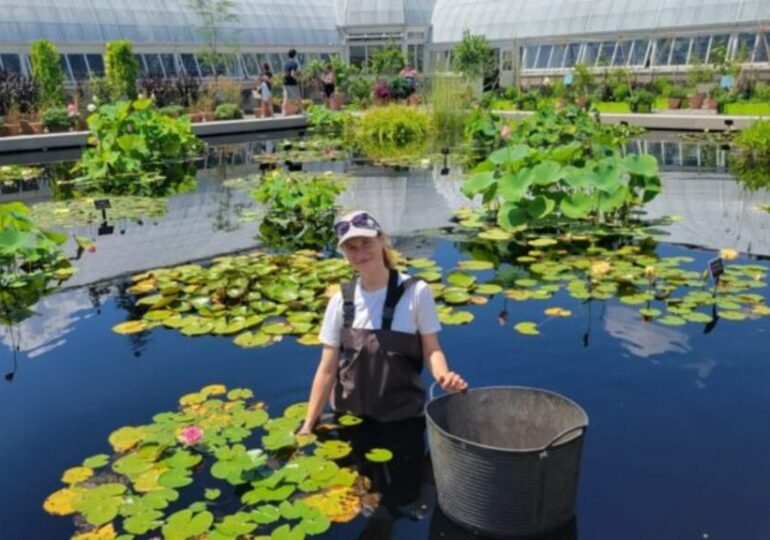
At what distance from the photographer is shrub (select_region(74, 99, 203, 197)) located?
35.6ft

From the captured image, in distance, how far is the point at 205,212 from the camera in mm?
9000

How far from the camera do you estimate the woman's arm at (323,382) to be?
10.8 ft

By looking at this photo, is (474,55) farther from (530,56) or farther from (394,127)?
(394,127)

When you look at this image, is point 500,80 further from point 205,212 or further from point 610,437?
point 610,437

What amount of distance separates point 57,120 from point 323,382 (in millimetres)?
15306

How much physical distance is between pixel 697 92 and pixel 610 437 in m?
20.0

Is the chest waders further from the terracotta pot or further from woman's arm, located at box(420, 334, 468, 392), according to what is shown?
the terracotta pot

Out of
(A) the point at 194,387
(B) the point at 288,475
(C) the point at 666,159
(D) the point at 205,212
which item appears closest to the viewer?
(B) the point at 288,475

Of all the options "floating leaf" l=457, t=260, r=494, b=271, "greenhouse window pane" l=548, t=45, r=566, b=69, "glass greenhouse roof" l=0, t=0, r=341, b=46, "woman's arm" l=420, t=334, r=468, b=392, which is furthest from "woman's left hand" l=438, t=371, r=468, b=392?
"greenhouse window pane" l=548, t=45, r=566, b=69

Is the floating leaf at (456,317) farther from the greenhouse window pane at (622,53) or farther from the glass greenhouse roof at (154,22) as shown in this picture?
the greenhouse window pane at (622,53)

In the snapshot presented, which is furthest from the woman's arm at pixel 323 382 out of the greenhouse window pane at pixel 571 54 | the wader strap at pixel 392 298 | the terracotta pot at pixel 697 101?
the greenhouse window pane at pixel 571 54

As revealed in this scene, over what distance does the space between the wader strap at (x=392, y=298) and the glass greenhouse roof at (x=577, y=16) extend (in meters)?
27.6

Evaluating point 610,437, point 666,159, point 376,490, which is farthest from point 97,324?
point 666,159

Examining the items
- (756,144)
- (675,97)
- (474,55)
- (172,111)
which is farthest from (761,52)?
(172,111)
